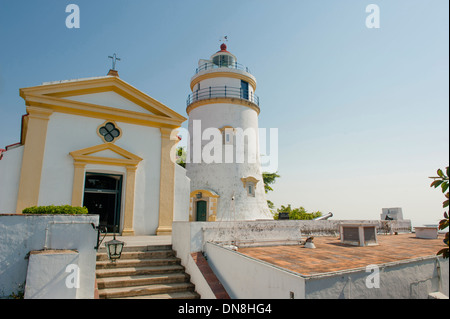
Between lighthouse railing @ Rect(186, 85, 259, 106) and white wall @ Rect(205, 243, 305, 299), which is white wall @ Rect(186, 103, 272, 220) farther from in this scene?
white wall @ Rect(205, 243, 305, 299)

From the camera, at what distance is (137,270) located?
748 centimetres

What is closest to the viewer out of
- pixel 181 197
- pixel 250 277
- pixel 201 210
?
pixel 250 277

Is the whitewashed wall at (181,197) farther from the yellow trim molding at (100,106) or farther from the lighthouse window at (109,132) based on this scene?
the lighthouse window at (109,132)

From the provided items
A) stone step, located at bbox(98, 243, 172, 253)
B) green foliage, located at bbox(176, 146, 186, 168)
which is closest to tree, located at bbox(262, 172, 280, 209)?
green foliage, located at bbox(176, 146, 186, 168)

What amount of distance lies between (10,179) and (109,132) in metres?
3.90

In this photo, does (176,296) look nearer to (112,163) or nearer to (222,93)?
(112,163)

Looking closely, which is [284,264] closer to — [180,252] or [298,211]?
[180,252]

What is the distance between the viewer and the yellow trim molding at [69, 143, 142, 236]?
444 inches

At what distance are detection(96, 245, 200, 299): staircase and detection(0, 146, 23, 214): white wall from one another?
15.8 feet

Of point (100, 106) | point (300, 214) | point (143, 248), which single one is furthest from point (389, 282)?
point (300, 214)
